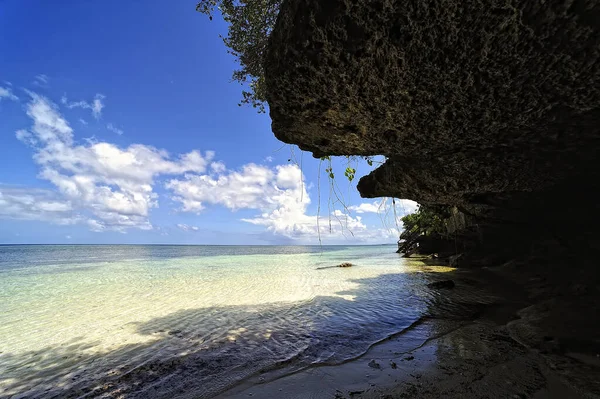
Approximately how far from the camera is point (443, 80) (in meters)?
3.63

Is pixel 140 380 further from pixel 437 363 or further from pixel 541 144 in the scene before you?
pixel 541 144

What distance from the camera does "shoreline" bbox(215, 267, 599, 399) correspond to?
3479mm

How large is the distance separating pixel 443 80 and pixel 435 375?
A: 3.97 metres

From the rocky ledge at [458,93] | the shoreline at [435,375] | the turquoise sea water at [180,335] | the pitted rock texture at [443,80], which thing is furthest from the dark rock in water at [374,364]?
the pitted rock texture at [443,80]

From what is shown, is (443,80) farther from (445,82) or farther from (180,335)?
(180,335)

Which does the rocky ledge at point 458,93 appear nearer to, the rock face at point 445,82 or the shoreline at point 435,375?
the rock face at point 445,82

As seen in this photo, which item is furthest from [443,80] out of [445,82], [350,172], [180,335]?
[180,335]

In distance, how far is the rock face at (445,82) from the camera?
2850 mm

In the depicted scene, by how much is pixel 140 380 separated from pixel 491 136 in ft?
22.6

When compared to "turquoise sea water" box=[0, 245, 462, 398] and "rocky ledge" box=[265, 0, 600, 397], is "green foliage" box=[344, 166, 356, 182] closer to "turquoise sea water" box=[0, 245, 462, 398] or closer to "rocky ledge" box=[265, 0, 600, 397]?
"rocky ledge" box=[265, 0, 600, 397]

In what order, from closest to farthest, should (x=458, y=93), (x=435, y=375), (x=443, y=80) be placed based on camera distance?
(x=443, y=80) → (x=458, y=93) → (x=435, y=375)

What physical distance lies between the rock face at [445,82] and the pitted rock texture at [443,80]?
0.01m

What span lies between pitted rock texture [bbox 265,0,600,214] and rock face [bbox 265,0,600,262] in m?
0.01

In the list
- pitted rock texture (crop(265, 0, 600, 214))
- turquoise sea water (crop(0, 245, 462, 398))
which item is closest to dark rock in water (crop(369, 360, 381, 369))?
turquoise sea water (crop(0, 245, 462, 398))
